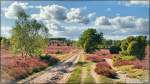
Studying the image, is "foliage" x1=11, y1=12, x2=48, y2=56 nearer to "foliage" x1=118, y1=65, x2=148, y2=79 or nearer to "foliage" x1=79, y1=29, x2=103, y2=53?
"foliage" x1=118, y1=65, x2=148, y2=79

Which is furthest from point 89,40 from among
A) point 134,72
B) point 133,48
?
point 134,72

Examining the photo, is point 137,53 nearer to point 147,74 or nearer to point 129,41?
point 129,41

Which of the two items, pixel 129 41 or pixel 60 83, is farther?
pixel 129 41

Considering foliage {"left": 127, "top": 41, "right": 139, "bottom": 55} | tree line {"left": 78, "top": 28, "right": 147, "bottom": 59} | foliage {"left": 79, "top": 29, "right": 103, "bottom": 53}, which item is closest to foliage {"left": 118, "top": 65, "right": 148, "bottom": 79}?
foliage {"left": 127, "top": 41, "right": 139, "bottom": 55}

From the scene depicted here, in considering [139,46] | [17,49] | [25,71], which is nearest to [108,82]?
[25,71]

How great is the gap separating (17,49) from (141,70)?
1175 inches

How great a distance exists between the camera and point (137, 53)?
84.7 metres

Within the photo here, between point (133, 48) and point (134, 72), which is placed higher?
point (133, 48)

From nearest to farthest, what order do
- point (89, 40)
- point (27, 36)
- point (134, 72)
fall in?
point (134, 72) → point (27, 36) → point (89, 40)

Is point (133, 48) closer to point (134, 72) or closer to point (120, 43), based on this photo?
point (120, 43)

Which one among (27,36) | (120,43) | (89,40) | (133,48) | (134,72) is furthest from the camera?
(89,40)

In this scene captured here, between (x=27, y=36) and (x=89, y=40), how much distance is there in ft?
183

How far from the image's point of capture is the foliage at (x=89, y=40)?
128 metres

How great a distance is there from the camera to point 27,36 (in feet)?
253
